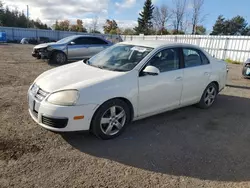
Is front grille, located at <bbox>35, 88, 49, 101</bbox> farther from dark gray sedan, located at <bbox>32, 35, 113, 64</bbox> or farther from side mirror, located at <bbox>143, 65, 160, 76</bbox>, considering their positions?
dark gray sedan, located at <bbox>32, 35, 113, 64</bbox>

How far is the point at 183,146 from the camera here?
344 cm

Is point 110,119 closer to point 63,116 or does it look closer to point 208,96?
point 63,116

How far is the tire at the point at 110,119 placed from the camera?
3254 millimetres

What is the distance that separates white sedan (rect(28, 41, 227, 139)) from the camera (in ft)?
10.1

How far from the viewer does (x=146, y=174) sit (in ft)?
8.91

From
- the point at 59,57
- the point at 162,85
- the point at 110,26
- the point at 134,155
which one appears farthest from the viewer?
the point at 110,26

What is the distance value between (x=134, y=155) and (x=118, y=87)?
1.04 meters

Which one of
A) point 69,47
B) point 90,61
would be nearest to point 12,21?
point 69,47

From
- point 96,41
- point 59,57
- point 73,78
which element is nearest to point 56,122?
point 73,78

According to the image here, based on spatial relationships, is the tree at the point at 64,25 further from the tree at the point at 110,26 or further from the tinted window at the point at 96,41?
the tinted window at the point at 96,41

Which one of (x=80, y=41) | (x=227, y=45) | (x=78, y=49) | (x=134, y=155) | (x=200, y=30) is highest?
(x=200, y=30)

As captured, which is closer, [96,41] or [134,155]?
[134,155]

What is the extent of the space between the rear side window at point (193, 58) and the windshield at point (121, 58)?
0.98 m

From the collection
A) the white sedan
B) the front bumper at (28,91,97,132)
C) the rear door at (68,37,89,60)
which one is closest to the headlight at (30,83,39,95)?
the white sedan
